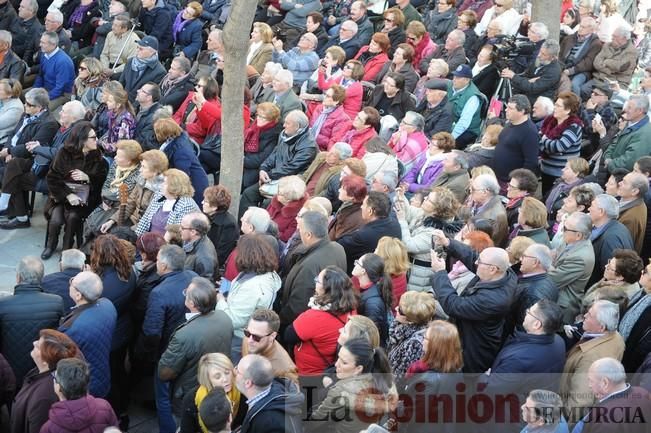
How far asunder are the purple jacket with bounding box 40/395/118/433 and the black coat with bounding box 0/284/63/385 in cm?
122

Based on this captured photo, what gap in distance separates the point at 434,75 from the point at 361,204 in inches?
130

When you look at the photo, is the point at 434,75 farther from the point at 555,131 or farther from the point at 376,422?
the point at 376,422

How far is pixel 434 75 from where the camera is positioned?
11.6m

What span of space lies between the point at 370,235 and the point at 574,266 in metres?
1.68

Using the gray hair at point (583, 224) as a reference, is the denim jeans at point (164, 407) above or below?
below

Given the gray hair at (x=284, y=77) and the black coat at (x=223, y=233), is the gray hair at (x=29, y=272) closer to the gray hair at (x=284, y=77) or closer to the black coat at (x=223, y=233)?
the black coat at (x=223, y=233)

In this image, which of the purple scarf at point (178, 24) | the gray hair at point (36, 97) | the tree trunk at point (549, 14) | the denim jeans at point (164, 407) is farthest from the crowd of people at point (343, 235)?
the purple scarf at point (178, 24)

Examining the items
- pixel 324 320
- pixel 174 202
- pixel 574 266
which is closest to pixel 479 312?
pixel 324 320

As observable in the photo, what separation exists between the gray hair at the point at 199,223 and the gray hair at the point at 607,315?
3117 mm

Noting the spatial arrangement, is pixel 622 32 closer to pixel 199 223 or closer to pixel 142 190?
pixel 142 190

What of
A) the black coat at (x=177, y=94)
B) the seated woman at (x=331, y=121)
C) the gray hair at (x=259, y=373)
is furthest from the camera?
the black coat at (x=177, y=94)

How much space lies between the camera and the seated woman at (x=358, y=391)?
6105 millimetres

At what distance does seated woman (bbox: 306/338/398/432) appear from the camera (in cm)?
611

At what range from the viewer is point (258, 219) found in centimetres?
821
